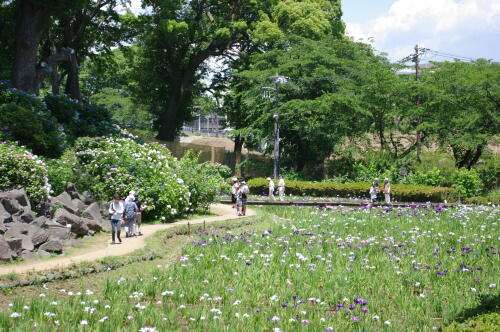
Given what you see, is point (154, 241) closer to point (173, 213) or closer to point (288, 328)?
point (173, 213)

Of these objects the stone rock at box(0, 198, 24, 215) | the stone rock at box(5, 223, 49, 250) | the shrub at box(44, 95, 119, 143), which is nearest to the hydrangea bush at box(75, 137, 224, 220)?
the shrub at box(44, 95, 119, 143)

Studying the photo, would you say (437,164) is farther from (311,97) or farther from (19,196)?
(19,196)

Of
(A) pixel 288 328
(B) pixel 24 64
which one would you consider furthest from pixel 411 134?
(A) pixel 288 328

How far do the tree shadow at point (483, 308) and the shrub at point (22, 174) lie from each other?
33.0 feet

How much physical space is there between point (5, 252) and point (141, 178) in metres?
7.02

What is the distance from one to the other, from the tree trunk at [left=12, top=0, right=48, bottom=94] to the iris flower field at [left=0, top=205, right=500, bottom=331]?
12260 mm

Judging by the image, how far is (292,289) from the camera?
7.80 meters

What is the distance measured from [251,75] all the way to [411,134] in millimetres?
10798

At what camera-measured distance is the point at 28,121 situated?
1650 centimetres

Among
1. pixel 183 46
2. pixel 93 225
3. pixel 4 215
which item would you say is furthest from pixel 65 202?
pixel 183 46

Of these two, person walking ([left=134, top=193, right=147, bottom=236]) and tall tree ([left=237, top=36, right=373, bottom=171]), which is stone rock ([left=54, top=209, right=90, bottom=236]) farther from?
tall tree ([left=237, top=36, right=373, bottom=171])

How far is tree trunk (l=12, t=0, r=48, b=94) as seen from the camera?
20.4 meters

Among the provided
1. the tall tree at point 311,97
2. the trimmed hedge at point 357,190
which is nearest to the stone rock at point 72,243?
the trimmed hedge at point 357,190

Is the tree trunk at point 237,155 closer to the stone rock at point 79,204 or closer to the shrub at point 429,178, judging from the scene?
the shrub at point 429,178
